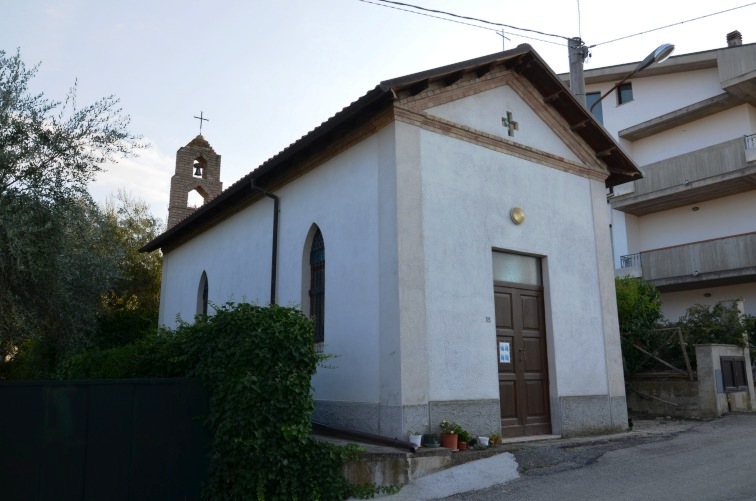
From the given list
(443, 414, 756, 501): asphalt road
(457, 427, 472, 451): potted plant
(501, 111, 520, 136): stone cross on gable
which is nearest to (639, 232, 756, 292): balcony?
(443, 414, 756, 501): asphalt road

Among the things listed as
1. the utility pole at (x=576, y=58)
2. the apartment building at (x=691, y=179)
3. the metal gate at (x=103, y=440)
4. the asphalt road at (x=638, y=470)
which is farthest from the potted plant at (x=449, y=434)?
the apartment building at (x=691, y=179)

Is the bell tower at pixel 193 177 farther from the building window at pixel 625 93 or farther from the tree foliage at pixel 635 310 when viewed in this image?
the building window at pixel 625 93

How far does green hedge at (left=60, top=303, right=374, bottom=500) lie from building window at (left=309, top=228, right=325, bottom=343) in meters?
2.80

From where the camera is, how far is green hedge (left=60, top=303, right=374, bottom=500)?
713 cm

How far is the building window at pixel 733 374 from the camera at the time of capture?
41.1 feet

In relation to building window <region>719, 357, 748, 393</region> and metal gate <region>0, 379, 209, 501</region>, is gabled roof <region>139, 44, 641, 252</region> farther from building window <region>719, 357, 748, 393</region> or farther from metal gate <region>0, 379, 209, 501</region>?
metal gate <region>0, 379, 209, 501</region>

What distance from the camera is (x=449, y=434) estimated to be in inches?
322

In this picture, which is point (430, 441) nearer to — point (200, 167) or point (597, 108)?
point (200, 167)

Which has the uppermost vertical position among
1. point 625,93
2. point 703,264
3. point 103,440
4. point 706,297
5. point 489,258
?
point 625,93

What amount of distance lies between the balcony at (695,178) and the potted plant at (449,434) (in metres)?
13.0

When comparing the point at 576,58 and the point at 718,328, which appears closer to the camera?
the point at 718,328

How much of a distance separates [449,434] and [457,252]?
2.72m

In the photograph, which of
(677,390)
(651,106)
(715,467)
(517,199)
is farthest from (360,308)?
(651,106)

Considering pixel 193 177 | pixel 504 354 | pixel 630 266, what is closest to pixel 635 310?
pixel 504 354
